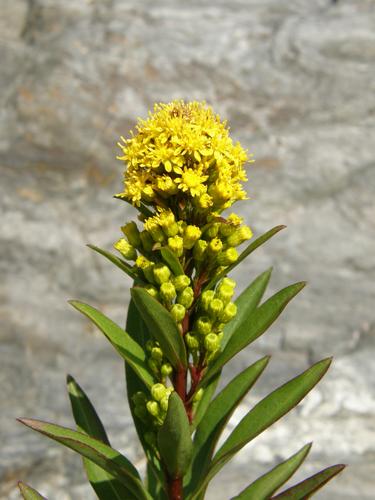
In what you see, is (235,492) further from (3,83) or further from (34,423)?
(3,83)

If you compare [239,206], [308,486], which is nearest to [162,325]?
[308,486]

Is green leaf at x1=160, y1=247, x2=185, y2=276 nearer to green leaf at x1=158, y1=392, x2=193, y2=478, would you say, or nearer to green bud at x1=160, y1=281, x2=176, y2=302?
green bud at x1=160, y1=281, x2=176, y2=302

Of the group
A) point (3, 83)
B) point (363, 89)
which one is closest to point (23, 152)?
point (3, 83)

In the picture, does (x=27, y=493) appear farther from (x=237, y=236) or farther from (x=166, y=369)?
(x=237, y=236)

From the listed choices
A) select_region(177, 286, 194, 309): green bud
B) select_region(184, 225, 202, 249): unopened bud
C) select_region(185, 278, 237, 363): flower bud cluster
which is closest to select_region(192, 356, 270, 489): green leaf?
select_region(185, 278, 237, 363): flower bud cluster

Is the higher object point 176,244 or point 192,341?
point 176,244
